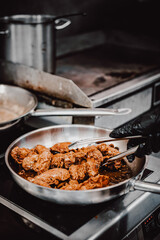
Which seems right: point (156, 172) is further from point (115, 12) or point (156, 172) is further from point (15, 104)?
point (115, 12)

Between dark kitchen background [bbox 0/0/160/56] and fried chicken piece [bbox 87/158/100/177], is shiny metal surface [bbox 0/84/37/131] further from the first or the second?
dark kitchen background [bbox 0/0/160/56]

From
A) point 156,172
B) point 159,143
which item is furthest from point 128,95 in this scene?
point 159,143

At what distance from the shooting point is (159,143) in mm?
1107

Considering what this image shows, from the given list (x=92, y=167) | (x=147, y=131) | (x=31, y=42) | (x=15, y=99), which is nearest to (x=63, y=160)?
(x=92, y=167)

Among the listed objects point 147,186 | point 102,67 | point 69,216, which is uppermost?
point 147,186

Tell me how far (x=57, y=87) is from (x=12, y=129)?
469mm

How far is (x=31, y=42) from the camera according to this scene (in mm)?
2014

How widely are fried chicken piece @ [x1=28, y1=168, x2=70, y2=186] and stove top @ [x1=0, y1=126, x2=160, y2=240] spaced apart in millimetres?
80

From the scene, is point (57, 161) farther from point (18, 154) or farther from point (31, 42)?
point (31, 42)

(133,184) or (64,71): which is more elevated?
(133,184)

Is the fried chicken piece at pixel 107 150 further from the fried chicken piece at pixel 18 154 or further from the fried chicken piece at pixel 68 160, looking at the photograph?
the fried chicken piece at pixel 18 154

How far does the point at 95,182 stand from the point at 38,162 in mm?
246

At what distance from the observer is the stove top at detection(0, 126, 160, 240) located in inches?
40.6

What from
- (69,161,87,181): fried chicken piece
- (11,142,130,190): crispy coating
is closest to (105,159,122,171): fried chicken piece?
(11,142,130,190): crispy coating
